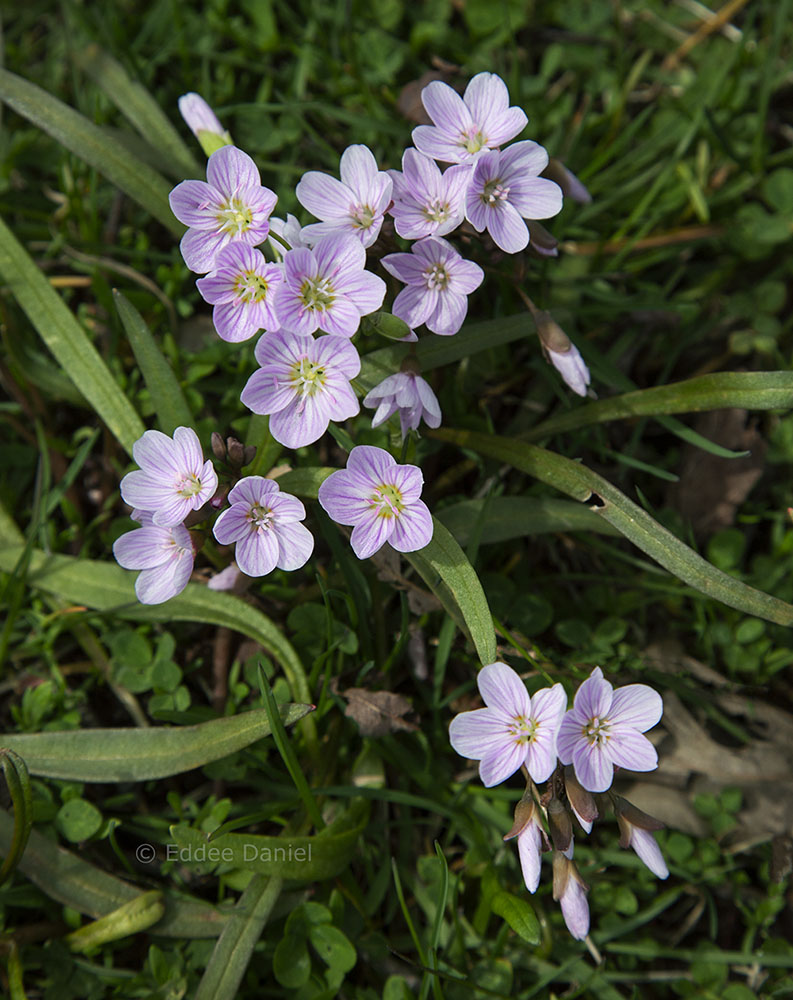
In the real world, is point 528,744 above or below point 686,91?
below

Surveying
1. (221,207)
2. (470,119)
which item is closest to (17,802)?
(221,207)

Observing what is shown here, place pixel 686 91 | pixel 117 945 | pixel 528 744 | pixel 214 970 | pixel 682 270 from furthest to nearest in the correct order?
1. pixel 686 91
2. pixel 682 270
3. pixel 117 945
4. pixel 214 970
5. pixel 528 744

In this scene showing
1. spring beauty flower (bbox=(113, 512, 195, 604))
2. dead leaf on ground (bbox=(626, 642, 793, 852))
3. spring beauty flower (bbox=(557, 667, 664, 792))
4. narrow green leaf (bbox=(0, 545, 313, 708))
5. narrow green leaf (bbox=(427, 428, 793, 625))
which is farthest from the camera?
dead leaf on ground (bbox=(626, 642, 793, 852))

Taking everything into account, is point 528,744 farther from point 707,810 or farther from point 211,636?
point 211,636

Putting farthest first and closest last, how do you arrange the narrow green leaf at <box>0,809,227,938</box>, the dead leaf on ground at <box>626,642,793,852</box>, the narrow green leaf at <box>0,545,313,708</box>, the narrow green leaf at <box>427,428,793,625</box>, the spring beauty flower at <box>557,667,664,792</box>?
the dead leaf on ground at <box>626,642,793,852</box> < the narrow green leaf at <box>0,545,313,708</box> < the narrow green leaf at <box>0,809,227,938</box> < the narrow green leaf at <box>427,428,793,625</box> < the spring beauty flower at <box>557,667,664,792</box>

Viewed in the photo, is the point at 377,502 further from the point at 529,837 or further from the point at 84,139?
the point at 84,139

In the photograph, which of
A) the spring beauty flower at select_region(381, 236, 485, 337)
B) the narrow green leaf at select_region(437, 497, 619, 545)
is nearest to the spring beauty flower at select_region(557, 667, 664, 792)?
the narrow green leaf at select_region(437, 497, 619, 545)

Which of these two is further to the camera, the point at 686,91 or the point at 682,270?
the point at 686,91

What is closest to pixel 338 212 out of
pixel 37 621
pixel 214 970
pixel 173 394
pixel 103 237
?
pixel 173 394

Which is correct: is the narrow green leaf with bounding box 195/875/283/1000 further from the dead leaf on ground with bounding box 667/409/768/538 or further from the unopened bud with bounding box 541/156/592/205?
the unopened bud with bounding box 541/156/592/205
